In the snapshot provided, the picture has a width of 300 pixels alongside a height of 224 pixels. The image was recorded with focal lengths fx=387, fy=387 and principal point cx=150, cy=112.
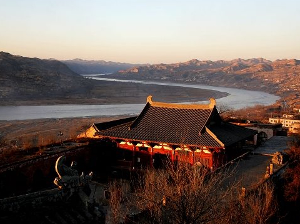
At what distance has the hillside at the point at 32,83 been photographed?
91750 mm

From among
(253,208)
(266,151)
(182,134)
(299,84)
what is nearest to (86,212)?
(253,208)

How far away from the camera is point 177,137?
74.9 ft

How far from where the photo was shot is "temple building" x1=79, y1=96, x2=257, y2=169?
22078 mm

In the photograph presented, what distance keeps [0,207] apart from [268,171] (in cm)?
1530

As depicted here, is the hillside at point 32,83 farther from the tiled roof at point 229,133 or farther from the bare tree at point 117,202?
the bare tree at point 117,202

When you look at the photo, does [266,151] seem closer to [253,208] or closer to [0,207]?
[253,208]

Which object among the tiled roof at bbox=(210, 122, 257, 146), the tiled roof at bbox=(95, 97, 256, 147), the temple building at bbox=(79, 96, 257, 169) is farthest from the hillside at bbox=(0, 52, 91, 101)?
the tiled roof at bbox=(210, 122, 257, 146)

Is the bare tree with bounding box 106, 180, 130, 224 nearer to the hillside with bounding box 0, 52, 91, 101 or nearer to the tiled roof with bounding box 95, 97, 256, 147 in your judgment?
the tiled roof with bounding box 95, 97, 256, 147

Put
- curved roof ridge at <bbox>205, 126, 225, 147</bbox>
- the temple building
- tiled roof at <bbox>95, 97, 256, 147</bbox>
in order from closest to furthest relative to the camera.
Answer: curved roof ridge at <bbox>205, 126, 225, 147</bbox>
the temple building
tiled roof at <bbox>95, 97, 256, 147</bbox>

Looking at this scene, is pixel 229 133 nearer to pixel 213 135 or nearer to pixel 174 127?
pixel 213 135

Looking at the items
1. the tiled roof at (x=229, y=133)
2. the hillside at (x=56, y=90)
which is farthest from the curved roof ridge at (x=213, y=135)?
the hillside at (x=56, y=90)

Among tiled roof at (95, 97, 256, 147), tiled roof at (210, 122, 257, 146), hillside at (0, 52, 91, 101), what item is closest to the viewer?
tiled roof at (95, 97, 256, 147)

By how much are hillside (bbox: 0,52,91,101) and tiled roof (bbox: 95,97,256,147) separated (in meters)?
67.2

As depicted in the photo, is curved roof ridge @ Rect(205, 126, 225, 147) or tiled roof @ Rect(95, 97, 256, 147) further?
tiled roof @ Rect(95, 97, 256, 147)
